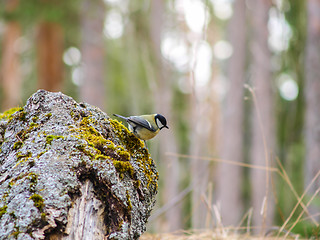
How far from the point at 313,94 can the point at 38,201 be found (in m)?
6.76

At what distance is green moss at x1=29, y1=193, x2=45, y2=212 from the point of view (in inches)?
65.3

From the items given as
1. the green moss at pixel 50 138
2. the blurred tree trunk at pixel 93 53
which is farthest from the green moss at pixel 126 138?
the blurred tree trunk at pixel 93 53

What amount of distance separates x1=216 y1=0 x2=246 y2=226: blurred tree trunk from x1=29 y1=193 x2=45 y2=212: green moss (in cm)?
951

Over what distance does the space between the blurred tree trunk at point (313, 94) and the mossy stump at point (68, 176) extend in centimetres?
575

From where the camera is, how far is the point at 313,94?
290 inches

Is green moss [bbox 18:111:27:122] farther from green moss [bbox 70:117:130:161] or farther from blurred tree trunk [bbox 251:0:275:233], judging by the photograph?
blurred tree trunk [bbox 251:0:275:233]

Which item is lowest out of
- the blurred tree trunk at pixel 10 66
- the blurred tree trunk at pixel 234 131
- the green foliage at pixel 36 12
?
the blurred tree trunk at pixel 234 131

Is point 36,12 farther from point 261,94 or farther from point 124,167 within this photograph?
point 124,167

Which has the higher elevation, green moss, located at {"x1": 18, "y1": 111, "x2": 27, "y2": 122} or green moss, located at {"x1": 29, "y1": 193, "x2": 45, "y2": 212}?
green moss, located at {"x1": 18, "y1": 111, "x2": 27, "y2": 122}

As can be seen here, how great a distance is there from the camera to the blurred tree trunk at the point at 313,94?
23.6 ft

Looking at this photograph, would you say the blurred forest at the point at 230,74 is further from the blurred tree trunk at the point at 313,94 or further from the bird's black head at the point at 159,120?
the bird's black head at the point at 159,120

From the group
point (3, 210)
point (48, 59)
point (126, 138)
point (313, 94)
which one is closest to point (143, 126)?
point (126, 138)

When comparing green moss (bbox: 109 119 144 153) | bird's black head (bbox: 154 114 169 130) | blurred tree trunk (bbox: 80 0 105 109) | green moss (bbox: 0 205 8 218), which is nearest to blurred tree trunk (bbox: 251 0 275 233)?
blurred tree trunk (bbox: 80 0 105 109)

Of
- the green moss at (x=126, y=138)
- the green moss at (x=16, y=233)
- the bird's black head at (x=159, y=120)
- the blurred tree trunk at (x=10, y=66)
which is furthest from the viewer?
the blurred tree trunk at (x=10, y=66)
